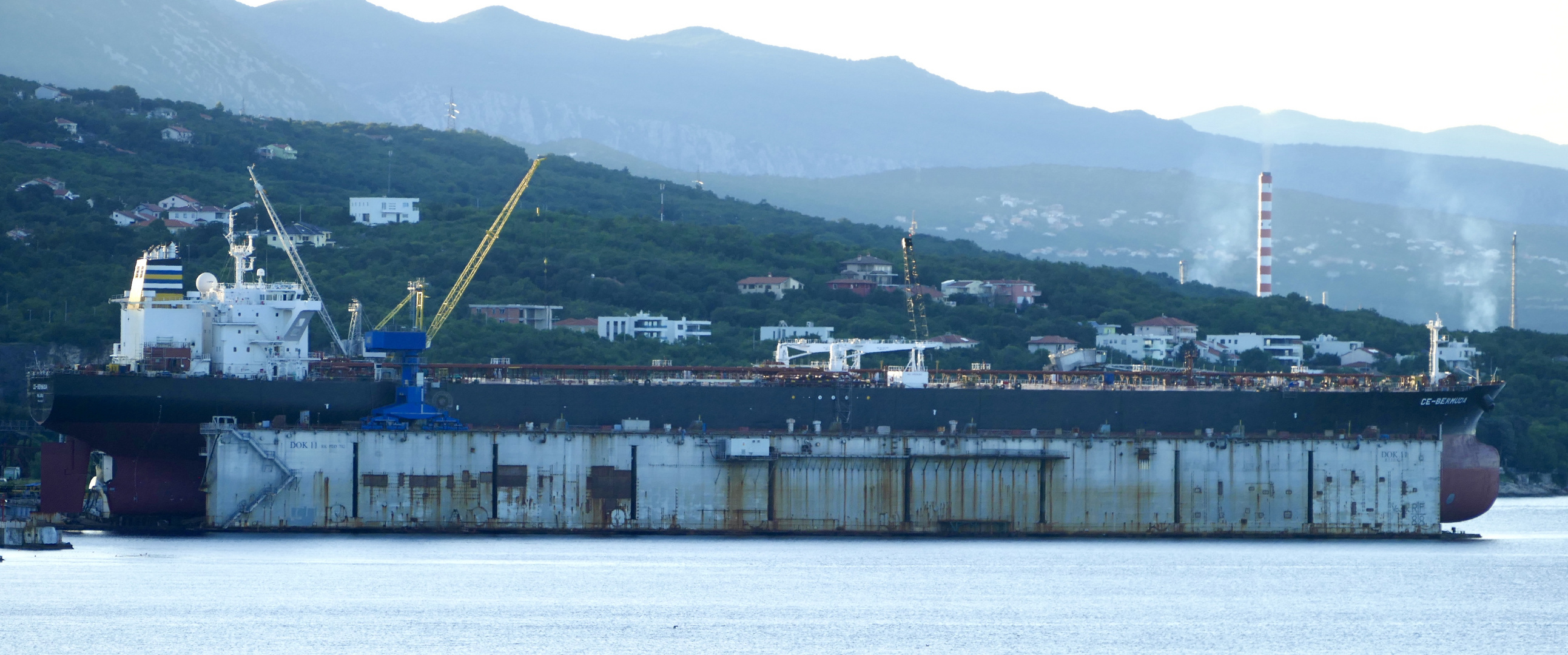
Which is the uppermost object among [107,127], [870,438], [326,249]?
[107,127]

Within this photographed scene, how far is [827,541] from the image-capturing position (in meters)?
62.3

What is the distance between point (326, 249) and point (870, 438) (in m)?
74.6

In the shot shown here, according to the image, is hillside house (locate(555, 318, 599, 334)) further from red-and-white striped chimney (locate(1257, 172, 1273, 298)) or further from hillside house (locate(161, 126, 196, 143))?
red-and-white striped chimney (locate(1257, 172, 1273, 298))

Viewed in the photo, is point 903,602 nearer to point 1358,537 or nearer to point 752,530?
point 752,530

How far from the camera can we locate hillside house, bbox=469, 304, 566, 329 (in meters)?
116

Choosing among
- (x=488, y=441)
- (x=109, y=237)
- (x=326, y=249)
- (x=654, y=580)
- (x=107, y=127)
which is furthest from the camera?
(x=107, y=127)

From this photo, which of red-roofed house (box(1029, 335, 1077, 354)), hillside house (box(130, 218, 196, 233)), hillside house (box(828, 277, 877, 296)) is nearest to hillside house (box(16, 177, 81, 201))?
hillside house (box(130, 218, 196, 233))

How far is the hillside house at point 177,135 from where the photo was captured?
168 meters

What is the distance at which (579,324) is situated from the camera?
4540 inches

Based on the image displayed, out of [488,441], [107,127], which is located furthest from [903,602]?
[107,127]

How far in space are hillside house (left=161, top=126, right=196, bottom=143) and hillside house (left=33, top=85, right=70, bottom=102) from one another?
11014mm

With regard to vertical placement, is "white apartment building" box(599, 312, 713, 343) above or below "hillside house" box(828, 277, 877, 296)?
below

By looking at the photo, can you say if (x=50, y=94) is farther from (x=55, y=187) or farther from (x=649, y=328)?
(x=649, y=328)

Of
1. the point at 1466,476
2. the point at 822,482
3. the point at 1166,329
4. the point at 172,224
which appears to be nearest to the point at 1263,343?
the point at 1166,329
